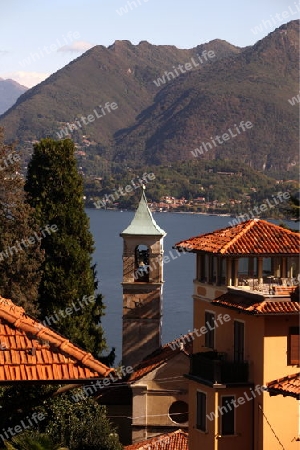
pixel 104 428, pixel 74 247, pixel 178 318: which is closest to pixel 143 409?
pixel 104 428

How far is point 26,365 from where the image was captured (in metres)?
9.92

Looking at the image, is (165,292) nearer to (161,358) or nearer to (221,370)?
(161,358)

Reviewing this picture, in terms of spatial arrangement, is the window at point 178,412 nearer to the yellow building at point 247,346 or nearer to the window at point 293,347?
the yellow building at point 247,346

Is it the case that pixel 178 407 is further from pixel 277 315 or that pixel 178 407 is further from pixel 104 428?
pixel 277 315

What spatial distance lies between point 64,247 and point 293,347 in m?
19.0

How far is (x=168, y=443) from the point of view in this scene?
26359mm

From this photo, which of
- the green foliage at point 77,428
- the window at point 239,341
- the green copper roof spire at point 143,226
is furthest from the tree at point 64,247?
the window at point 239,341

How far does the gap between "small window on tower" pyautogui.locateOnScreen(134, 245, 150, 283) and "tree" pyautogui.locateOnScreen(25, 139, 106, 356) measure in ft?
5.32

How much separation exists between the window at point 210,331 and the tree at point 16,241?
13.0 metres

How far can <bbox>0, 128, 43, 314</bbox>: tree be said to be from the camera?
35.3 metres

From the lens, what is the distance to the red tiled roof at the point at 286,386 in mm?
18489

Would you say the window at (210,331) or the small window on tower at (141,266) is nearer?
the window at (210,331)

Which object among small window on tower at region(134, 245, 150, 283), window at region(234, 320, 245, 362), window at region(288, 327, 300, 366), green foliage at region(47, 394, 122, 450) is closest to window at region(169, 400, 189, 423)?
green foliage at region(47, 394, 122, 450)

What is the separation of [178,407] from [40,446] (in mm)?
20640
